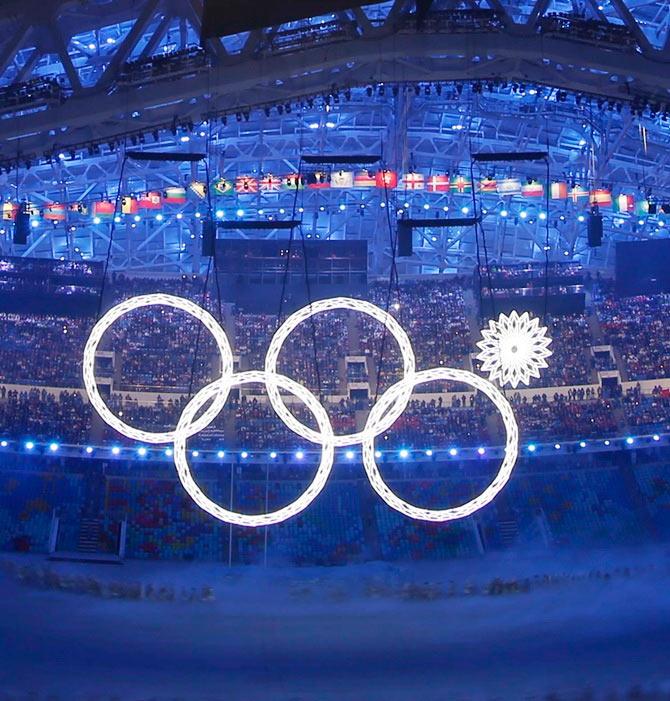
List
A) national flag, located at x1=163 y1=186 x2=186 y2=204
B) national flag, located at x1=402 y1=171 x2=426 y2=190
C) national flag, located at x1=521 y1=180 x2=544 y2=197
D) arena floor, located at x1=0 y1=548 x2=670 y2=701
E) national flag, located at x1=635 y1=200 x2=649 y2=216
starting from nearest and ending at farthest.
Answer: arena floor, located at x1=0 y1=548 x2=670 y2=701
national flag, located at x1=635 y1=200 x2=649 y2=216
national flag, located at x1=402 y1=171 x2=426 y2=190
national flag, located at x1=521 y1=180 x2=544 y2=197
national flag, located at x1=163 y1=186 x2=186 y2=204

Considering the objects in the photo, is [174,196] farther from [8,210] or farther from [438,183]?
[438,183]

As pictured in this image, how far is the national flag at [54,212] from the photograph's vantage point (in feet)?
117

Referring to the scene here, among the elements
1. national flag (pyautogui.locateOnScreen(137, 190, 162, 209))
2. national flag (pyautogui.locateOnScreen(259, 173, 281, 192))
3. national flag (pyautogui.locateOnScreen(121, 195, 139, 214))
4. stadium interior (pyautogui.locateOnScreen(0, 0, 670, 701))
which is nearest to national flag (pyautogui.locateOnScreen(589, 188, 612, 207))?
stadium interior (pyautogui.locateOnScreen(0, 0, 670, 701))

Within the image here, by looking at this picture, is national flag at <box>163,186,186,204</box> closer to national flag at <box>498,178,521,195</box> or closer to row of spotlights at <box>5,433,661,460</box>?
row of spotlights at <box>5,433,661,460</box>

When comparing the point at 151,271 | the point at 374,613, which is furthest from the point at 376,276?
the point at 374,613

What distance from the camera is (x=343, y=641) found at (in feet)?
52.9

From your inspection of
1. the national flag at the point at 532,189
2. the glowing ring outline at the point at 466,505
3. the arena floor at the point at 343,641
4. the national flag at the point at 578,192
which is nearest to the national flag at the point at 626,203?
the national flag at the point at 578,192

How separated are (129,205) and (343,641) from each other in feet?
76.3

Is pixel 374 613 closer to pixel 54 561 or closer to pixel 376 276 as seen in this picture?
pixel 54 561

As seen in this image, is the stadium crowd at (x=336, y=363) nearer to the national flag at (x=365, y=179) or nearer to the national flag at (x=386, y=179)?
the national flag at (x=365, y=179)

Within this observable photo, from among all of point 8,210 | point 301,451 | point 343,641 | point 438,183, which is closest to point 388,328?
point 343,641

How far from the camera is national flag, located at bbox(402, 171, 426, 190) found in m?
33.8

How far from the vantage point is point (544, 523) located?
32.8 meters

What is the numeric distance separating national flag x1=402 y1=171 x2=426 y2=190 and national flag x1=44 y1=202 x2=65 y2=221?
1233cm
